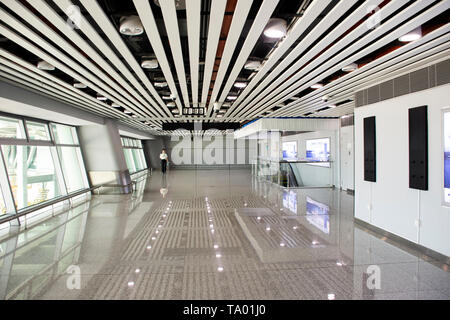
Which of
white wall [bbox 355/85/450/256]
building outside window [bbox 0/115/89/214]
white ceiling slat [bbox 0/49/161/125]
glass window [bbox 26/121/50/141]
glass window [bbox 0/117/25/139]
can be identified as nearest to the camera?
white ceiling slat [bbox 0/49/161/125]

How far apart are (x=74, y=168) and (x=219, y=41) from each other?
8.67 m

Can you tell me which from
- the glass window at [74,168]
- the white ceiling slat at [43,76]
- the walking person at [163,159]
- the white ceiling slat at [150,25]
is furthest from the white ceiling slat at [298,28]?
the walking person at [163,159]

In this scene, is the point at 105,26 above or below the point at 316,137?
above

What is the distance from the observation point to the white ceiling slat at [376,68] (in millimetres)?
3230

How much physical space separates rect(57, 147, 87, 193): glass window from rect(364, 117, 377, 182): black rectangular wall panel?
9.63 metres

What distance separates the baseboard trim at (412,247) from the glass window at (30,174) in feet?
26.7

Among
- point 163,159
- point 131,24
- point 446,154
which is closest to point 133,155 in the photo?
point 163,159

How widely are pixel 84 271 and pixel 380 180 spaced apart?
17.8 feet

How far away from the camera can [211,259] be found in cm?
391

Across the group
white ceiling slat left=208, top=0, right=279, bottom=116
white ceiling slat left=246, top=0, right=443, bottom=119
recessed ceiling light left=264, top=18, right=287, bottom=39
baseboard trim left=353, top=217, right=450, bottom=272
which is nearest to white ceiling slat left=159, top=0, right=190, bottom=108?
white ceiling slat left=208, top=0, right=279, bottom=116

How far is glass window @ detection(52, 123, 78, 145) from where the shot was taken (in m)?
9.24

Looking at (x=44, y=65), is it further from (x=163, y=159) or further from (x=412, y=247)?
(x=163, y=159)

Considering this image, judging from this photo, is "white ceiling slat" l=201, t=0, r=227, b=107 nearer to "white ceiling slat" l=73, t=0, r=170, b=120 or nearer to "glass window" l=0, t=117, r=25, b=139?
"white ceiling slat" l=73, t=0, r=170, b=120

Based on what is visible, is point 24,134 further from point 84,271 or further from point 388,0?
point 388,0
